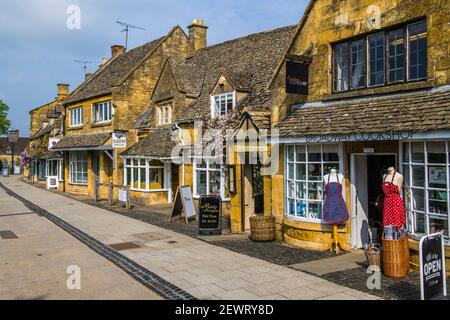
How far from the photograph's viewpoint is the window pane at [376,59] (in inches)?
397

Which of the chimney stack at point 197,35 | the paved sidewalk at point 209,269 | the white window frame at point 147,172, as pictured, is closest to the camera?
the paved sidewalk at point 209,269

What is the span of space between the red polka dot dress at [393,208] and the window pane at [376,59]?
272 centimetres

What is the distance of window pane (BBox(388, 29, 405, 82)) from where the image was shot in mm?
9609

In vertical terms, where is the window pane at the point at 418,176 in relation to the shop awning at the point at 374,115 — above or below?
below

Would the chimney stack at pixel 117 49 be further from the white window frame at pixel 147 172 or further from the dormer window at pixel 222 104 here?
the dormer window at pixel 222 104

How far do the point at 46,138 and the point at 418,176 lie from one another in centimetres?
3632

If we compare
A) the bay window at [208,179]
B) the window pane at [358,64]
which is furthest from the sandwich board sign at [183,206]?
the window pane at [358,64]

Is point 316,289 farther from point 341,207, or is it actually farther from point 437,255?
point 341,207

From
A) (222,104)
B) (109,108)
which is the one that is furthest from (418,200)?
(109,108)

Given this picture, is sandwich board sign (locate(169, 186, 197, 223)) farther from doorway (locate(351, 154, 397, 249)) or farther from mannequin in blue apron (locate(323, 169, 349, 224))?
doorway (locate(351, 154, 397, 249))

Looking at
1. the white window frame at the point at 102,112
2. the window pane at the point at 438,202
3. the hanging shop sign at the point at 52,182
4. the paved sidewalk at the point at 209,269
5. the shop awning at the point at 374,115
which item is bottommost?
the paved sidewalk at the point at 209,269

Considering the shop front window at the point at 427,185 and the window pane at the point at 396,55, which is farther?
the window pane at the point at 396,55
